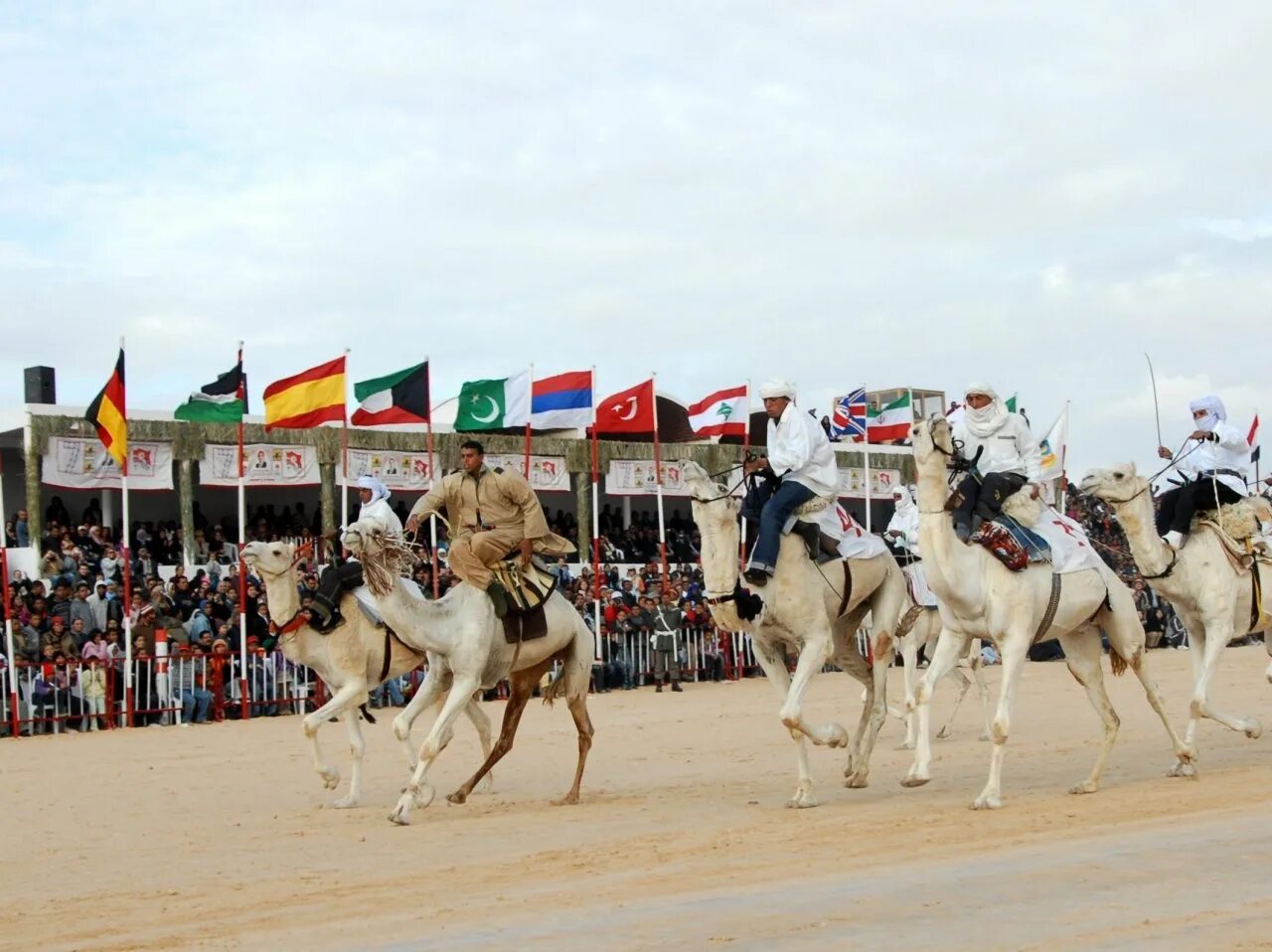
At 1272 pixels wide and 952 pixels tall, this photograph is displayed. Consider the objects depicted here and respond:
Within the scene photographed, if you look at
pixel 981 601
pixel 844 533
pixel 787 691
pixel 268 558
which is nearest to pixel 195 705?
pixel 268 558

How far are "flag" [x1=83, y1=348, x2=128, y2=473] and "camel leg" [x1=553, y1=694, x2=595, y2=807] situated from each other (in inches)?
537

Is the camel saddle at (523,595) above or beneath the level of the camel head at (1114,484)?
beneath

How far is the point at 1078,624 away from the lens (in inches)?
557

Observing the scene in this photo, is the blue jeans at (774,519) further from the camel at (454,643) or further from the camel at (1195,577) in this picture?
the camel at (1195,577)

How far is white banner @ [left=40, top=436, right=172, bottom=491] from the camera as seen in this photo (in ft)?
104

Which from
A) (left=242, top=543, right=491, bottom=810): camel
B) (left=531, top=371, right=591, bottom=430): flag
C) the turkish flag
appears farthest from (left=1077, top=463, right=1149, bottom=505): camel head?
the turkish flag

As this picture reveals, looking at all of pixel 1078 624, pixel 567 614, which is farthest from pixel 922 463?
pixel 567 614

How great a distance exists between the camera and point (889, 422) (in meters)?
38.0

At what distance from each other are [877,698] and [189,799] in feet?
21.4

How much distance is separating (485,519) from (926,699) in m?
4.16

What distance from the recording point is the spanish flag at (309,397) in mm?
29406

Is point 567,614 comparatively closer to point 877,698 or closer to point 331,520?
point 877,698

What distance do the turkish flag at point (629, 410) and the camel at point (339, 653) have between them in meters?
19.3

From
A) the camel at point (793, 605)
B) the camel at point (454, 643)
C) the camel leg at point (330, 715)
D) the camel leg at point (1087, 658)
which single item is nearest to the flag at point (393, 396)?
the camel leg at point (330, 715)
